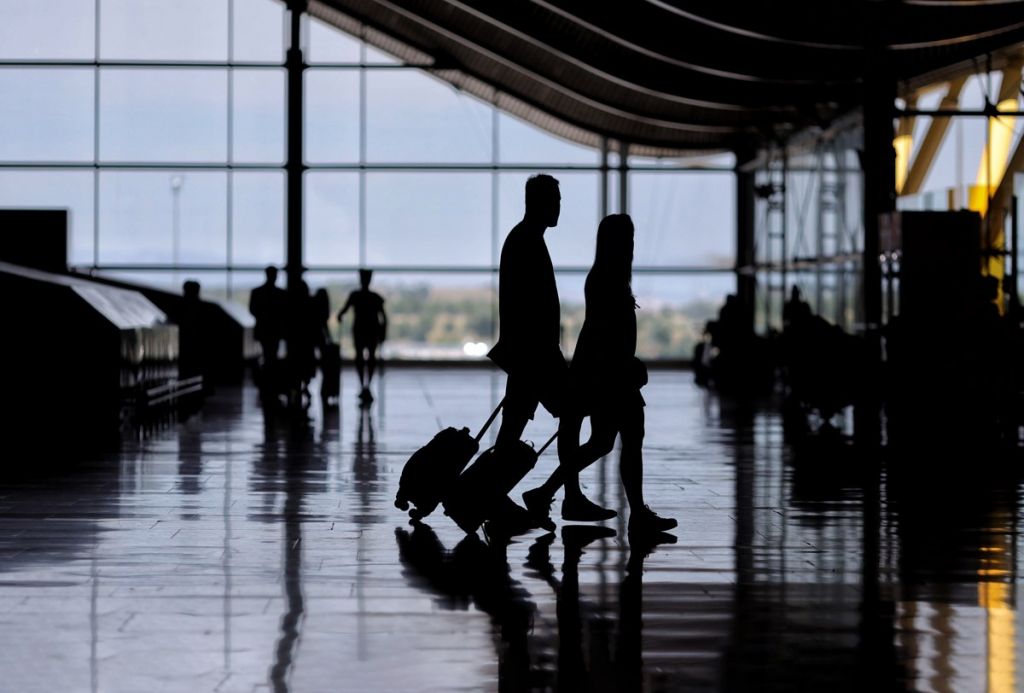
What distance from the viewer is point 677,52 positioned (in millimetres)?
21750

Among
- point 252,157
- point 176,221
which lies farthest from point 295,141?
point 176,221

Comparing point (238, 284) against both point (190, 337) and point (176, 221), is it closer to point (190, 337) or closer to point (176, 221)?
point (176, 221)

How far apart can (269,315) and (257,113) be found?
14.6 meters

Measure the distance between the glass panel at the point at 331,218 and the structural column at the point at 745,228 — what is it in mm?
8023

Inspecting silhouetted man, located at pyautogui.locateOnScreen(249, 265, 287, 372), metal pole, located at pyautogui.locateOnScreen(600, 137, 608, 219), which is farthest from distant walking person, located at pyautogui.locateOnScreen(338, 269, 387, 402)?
metal pole, located at pyautogui.locateOnScreen(600, 137, 608, 219)

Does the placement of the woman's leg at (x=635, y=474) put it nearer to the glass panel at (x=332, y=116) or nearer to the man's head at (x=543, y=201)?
the man's head at (x=543, y=201)

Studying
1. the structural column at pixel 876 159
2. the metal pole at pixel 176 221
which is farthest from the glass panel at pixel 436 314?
the structural column at pixel 876 159

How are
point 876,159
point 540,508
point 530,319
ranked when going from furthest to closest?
point 876,159, point 540,508, point 530,319

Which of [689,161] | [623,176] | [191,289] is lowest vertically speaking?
[191,289]

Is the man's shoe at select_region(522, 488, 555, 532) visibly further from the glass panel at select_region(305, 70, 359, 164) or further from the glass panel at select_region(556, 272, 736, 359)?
the glass panel at select_region(556, 272, 736, 359)

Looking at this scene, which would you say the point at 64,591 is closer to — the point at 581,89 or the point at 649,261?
the point at 581,89

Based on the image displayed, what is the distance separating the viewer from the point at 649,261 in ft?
114

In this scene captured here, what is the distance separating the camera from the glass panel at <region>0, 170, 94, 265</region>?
32.2 m

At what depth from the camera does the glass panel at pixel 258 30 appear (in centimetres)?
3192
